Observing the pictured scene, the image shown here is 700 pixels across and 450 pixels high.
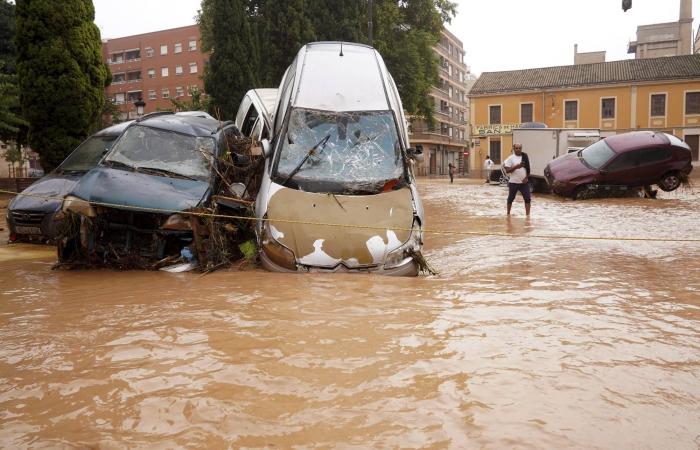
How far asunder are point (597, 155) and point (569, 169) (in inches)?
35.0

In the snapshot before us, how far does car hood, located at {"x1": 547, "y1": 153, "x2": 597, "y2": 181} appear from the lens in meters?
17.7

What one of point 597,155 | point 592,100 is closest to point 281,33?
point 597,155

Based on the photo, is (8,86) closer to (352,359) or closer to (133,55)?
(352,359)

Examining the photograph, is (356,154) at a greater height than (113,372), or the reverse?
(356,154)

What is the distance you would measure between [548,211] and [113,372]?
1284cm

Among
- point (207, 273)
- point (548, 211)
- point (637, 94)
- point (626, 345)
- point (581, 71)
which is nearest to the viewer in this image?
point (626, 345)

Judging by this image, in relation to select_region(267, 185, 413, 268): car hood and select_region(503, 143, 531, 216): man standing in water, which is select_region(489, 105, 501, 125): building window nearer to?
select_region(503, 143, 531, 216): man standing in water

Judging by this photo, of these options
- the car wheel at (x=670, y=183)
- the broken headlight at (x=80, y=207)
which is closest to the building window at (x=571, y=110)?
→ the car wheel at (x=670, y=183)

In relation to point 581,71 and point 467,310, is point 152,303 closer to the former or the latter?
point 467,310

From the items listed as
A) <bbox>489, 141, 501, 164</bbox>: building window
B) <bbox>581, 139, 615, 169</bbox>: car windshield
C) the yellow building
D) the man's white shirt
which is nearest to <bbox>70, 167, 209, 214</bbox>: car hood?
the man's white shirt

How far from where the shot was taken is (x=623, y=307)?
546cm

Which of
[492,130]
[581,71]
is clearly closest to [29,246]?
[492,130]

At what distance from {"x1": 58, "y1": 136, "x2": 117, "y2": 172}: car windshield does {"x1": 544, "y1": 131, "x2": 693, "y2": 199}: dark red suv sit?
1308 centimetres

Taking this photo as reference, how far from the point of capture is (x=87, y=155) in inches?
405
